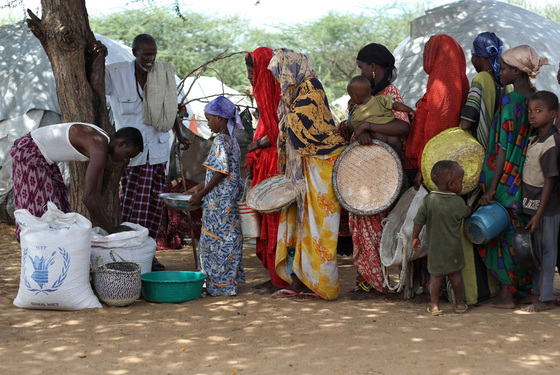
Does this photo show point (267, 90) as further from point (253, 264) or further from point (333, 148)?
point (253, 264)

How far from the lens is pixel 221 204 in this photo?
4941 millimetres

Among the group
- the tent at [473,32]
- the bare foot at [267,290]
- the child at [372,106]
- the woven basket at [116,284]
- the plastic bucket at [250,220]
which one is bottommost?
the bare foot at [267,290]

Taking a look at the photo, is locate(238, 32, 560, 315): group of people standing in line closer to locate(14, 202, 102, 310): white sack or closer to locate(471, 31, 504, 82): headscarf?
locate(471, 31, 504, 82): headscarf

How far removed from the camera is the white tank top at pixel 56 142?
191 inches

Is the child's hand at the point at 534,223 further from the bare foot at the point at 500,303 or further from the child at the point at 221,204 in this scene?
the child at the point at 221,204

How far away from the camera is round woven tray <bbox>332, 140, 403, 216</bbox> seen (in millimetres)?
4547

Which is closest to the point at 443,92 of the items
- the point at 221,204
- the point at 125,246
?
the point at 221,204

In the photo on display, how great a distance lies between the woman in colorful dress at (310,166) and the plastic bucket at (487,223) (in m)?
0.95

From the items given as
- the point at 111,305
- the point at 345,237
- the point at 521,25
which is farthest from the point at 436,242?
the point at 521,25

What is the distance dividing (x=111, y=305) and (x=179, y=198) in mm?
949

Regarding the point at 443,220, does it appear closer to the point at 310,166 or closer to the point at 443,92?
the point at 443,92

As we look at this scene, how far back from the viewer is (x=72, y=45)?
5.48m

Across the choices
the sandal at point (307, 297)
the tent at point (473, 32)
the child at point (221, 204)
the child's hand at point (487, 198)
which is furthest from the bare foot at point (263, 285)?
the tent at point (473, 32)

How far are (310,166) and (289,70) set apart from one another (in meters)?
0.71
